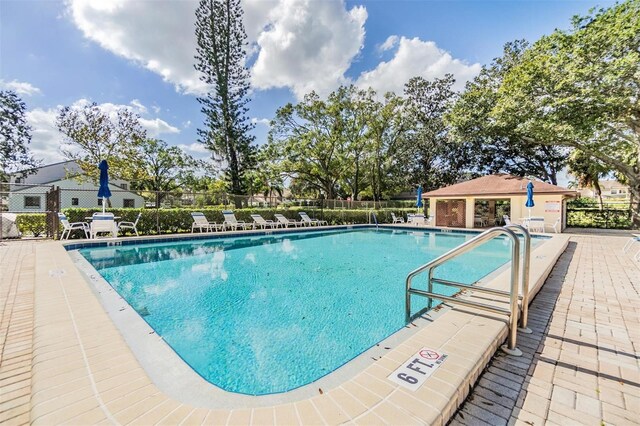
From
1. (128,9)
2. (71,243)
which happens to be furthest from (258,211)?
(128,9)

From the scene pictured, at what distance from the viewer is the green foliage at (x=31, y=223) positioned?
11.4 metres

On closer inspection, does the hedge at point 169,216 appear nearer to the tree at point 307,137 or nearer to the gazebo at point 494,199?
the tree at point 307,137

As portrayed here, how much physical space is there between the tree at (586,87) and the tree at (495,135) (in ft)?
5.92

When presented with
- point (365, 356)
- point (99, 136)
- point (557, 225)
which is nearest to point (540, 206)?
point (557, 225)

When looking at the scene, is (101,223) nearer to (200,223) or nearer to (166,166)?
(200,223)

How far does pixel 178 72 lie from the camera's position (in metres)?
18.1

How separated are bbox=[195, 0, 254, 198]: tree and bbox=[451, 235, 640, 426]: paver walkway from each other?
20542 mm

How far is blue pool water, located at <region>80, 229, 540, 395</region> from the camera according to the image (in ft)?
10.4

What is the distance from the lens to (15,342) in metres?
2.58

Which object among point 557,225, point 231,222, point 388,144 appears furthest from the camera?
point 388,144

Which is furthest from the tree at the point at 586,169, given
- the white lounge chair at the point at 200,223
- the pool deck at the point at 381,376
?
the white lounge chair at the point at 200,223

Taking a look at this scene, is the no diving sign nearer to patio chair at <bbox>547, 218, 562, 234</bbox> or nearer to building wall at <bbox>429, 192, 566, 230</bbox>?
patio chair at <bbox>547, 218, 562, 234</bbox>

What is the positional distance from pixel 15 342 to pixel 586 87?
18563 millimetres

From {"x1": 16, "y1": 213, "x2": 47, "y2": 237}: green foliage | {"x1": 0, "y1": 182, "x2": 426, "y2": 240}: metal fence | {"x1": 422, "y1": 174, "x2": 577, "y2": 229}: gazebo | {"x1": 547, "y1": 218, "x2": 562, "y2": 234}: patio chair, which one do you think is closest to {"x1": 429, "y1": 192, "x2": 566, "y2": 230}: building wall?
{"x1": 422, "y1": 174, "x2": 577, "y2": 229}: gazebo
